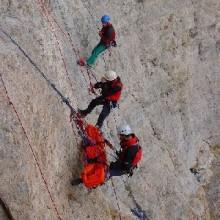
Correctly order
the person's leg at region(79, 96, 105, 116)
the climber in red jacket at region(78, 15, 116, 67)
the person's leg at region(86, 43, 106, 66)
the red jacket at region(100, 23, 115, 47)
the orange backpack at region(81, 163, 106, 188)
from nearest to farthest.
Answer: the orange backpack at region(81, 163, 106, 188), the person's leg at region(79, 96, 105, 116), the climber in red jacket at region(78, 15, 116, 67), the red jacket at region(100, 23, 115, 47), the person's leg at region(86, 43, 106, 66)

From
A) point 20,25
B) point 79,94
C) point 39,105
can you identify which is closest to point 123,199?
point 79,94

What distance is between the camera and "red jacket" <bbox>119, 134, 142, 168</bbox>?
13203 mm

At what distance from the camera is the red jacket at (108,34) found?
16.4 meters

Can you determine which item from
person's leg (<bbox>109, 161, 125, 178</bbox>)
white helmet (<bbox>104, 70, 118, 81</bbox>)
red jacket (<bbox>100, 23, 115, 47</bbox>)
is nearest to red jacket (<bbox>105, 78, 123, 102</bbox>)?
white helmet (<bbox>104, 70, 118, 81</bbox>)

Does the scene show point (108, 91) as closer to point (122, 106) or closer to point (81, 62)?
point (81, 62)

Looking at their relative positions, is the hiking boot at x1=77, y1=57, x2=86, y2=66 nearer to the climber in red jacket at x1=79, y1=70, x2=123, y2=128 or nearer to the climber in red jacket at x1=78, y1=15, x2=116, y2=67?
the climber in red jacket at x1=78, y1=15, x2=116, y2=67

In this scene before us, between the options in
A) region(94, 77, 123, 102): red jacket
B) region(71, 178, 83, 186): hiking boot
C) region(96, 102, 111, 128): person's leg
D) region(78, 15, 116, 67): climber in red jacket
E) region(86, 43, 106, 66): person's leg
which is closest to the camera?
region(71, 178, 83, 186): hiking boot

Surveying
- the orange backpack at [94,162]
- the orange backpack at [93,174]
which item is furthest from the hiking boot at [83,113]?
the orange backpack at [93,174]

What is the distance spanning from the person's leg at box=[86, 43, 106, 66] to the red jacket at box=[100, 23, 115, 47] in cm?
25

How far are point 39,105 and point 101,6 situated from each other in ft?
24.3

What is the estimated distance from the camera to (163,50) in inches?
853

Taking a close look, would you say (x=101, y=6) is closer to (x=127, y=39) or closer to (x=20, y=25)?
(x=127, y=39)

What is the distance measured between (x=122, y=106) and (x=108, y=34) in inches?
135

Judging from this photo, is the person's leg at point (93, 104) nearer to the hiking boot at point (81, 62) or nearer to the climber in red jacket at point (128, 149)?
Result: the climber in red jacket at point (128, 149)
